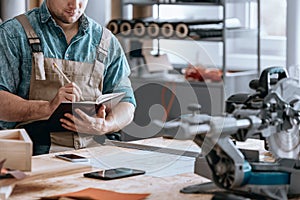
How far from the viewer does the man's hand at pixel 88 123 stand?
3.51m

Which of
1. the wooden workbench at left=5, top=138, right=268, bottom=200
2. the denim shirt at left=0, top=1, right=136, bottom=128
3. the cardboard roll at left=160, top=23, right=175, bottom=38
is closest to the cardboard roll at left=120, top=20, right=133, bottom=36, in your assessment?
the cardboard roll at left=160, top=23, right=175, bottom=38

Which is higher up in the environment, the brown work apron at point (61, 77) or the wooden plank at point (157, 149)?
the brown work apron at point (61, 77)

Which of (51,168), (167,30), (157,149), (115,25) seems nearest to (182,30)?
(167,30)

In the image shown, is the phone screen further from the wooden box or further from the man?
the man

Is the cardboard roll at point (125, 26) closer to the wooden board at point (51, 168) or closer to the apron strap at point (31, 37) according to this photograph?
the apron strap at point (31, 37)

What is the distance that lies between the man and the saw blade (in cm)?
120

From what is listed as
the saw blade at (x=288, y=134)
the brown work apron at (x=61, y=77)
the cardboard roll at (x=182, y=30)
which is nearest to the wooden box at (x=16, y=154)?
the saw blade at (x=288, y=134)

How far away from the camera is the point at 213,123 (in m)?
2.18

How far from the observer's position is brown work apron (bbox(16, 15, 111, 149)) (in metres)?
3.63

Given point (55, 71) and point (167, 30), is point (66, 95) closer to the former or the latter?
point (55, 71)

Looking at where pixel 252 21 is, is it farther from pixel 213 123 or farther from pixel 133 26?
pixel 213 123

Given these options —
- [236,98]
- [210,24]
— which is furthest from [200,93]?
[236,98]

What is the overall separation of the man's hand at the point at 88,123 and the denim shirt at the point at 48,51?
21cm

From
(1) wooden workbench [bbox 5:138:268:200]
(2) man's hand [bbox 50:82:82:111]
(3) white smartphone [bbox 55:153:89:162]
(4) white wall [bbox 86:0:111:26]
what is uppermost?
(4) white wall [bbox 86:0:111:26]
